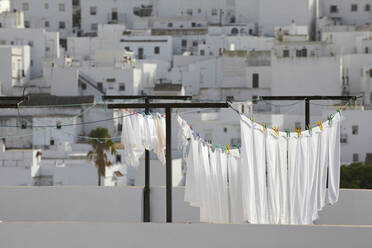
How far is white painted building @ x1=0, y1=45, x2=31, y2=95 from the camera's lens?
145ft

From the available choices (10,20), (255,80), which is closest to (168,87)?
(255,80)

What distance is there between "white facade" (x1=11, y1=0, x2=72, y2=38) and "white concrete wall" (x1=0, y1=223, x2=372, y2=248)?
153ft

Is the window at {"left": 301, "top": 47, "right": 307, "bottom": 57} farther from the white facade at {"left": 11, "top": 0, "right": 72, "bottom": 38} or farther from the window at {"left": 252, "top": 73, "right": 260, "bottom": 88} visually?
the white facade at {"left": 11, "top": 0, "right": 72, "bottom": 38}

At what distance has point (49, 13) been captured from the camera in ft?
193

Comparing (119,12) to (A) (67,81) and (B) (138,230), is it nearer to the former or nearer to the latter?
(A) (67,81)

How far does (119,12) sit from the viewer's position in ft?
194

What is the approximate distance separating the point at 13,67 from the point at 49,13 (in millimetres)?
13909

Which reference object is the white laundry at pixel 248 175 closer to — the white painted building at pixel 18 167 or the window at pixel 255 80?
the white painted building at pixel 18 167

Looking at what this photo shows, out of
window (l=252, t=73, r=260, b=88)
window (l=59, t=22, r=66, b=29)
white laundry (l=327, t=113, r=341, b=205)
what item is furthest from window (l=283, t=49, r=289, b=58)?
white laundry (l=327, t=113, r=341, b=205)

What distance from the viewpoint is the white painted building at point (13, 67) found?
44312mm

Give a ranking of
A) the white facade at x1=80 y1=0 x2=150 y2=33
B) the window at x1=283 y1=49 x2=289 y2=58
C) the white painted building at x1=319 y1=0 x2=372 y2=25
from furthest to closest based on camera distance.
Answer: the white facade at x1=80 y1=0 x2=150 y2=33 → the white painted building at x1=319 y1=0 x2=372 y2=25 → the window at x1=283 y1=49 x2=289 y2=58

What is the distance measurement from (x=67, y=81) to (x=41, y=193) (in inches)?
1145

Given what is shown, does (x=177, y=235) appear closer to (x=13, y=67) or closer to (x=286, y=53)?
(x=286, y=53)

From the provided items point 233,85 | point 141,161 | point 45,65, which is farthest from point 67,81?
point 141,161
